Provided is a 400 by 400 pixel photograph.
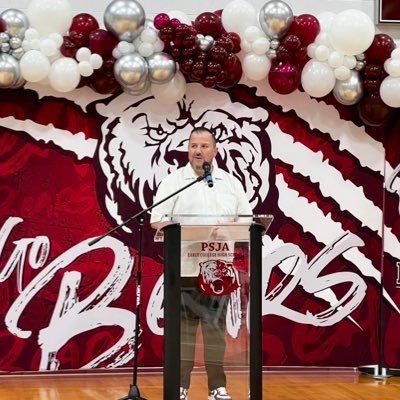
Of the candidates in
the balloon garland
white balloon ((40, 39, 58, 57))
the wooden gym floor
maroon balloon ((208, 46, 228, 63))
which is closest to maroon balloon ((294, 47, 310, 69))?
the balloon garland

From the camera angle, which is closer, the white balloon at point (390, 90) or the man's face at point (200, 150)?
the man's face at point (200, 150)

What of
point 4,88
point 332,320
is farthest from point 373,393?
point 4,88

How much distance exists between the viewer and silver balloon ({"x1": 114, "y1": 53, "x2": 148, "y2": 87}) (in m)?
5.13

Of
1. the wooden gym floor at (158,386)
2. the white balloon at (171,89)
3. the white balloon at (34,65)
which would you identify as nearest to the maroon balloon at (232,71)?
the white balloon at (171,89)

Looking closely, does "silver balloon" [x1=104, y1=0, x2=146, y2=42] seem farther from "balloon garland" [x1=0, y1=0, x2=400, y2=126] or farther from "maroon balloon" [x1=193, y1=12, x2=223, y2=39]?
"maroon balloon" [x1=193, y1=12, x2=223, y2=39]

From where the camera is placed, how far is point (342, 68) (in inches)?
213

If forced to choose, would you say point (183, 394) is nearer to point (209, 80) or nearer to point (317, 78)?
point (209, 80)

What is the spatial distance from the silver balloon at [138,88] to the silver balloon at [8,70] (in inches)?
26.6

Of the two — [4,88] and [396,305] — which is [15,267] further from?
[396,305]

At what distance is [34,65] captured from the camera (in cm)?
506

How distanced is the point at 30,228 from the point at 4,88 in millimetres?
929

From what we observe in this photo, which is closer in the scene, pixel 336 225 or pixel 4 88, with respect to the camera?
pixel 4 88

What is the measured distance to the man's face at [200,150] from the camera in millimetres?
4285

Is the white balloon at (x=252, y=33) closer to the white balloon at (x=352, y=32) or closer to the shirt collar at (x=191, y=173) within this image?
the white balloon at (x=352, y=32)
